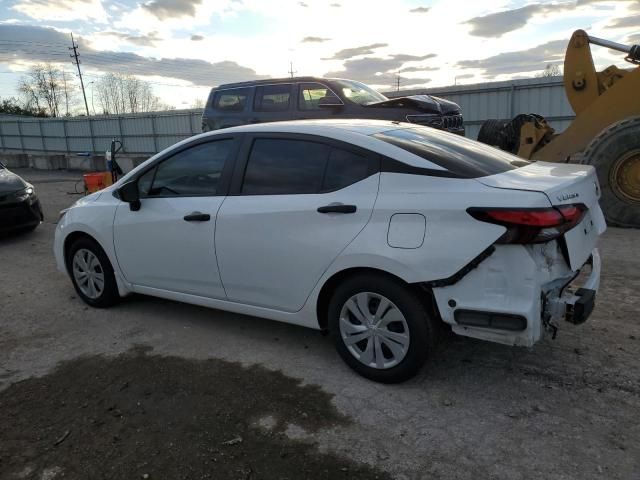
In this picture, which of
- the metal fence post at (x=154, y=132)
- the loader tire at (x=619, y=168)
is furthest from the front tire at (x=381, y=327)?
the metal fence post at (x=154, y=132)

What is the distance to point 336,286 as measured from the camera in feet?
11.3

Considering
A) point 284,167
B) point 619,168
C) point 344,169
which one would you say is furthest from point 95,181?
point 619,168

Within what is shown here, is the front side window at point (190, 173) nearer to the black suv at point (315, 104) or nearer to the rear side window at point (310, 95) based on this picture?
the black suv at point (315, 104)

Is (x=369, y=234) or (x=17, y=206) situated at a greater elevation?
(x=369, y=234)

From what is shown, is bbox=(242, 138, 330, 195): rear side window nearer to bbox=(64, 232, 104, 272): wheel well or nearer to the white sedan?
the white sedan

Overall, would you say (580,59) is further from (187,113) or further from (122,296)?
(187,113)

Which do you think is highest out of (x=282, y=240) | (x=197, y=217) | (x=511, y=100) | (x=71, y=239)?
(x=511, y=100)

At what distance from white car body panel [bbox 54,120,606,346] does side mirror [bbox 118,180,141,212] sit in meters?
0.06

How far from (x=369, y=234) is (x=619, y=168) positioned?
18.8 feet

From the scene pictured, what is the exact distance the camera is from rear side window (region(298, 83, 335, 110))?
30.9 feet

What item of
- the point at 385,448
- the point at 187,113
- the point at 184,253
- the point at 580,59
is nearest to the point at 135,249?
the point at 184,253

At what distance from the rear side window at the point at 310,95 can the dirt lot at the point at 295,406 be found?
230 inches

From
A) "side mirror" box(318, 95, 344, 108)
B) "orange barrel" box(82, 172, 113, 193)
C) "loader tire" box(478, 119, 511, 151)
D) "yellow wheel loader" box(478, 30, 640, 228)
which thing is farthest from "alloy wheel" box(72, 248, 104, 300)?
"loader tire" box(478, 119, 511, 151)

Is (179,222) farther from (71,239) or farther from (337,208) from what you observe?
(71,239)
